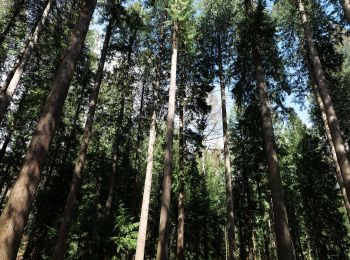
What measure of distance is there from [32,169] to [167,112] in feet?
42.2

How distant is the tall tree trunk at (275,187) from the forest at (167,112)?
42 millimetres

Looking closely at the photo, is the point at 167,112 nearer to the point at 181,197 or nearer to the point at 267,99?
the point at 181,197

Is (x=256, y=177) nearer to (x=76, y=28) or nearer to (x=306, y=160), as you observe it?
(x=306, y=160)

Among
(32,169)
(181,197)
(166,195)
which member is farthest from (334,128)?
(32,169)

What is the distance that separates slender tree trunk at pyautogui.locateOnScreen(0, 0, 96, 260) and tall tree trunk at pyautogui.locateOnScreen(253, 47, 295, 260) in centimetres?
720

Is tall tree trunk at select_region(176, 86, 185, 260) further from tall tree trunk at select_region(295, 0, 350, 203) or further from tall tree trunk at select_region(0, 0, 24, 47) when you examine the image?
tall tree trunk at select_region(0, 0, 24, 47)

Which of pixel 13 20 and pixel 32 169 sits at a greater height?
pixel 13 20

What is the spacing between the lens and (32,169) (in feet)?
17.9

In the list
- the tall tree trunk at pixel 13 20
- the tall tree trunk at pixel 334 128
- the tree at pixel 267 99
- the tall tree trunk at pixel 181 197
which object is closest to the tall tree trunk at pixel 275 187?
the tree at pixel 267 99

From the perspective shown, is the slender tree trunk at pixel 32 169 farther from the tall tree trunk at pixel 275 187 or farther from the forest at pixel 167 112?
the tall tree trunk at pixel 275 187

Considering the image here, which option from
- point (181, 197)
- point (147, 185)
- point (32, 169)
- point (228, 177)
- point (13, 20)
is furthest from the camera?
point (181, 197)

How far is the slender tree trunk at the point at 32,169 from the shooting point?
477 cm

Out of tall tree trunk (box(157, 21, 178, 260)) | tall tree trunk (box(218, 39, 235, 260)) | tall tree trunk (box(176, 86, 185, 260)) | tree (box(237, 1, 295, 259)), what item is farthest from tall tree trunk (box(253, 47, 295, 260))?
tall tree trunk (box(176, 86, 185, 260))

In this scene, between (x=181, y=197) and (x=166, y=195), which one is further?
(x=181, y=197)
